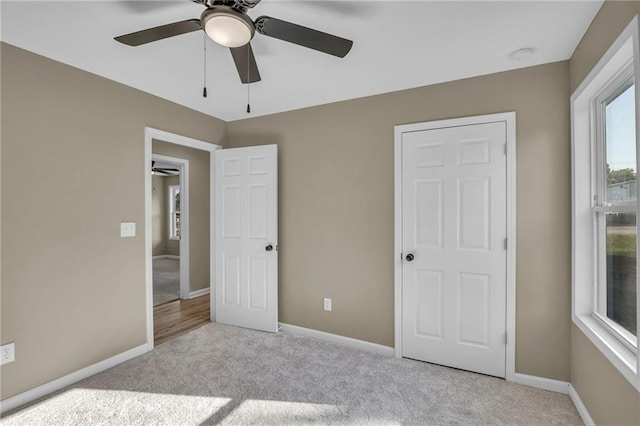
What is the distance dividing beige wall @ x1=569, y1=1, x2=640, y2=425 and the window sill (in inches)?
1.9

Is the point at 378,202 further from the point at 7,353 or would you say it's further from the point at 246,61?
the point at 7,353

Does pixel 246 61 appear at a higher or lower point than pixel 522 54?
lower

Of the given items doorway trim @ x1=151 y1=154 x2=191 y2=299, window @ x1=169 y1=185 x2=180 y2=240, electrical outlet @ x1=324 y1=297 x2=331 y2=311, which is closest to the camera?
electrical outlet @ x1=324 y1=297 x2=331 y2=311

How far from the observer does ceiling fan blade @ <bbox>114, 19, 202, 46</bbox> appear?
5.07 ft

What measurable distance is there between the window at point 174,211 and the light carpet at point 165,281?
834 millimetres

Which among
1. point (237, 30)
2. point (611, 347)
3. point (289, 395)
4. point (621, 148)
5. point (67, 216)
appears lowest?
point (289, 395)

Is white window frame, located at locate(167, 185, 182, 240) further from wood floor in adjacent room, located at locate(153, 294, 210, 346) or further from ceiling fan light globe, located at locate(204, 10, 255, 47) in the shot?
ceiling fan light globe, located at locate(204, 10, 255, 47)

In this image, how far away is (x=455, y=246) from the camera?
2.60m

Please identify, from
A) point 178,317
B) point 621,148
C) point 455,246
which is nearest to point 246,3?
point 621,148

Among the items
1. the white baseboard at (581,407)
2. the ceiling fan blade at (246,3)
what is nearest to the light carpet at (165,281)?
the ceiling fan blade at (246,3)

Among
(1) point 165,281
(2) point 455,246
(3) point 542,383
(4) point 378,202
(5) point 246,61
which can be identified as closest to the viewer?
(5) point 246,61

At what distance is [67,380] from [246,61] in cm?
267

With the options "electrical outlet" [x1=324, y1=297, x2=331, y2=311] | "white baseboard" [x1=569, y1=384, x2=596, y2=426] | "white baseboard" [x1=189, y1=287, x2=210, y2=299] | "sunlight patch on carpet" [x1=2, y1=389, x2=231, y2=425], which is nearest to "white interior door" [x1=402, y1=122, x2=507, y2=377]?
"white baseboard" [x1=569, y1=384, x2=596, y2=426]

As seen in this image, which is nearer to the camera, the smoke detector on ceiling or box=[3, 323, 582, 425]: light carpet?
box=[3, 323, 582, 425]: light carpet
